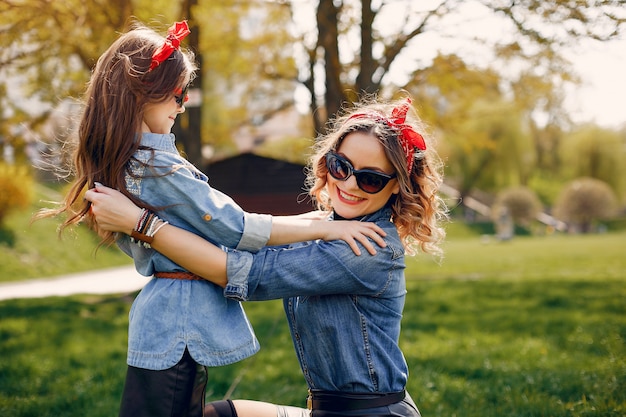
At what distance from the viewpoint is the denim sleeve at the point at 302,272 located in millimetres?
1973

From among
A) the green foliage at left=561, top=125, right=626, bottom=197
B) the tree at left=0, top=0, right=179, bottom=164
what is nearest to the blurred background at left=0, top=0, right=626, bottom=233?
the tree at left=0, top=0, right=179, bottom=164

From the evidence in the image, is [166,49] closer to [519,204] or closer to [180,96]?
[180,96]

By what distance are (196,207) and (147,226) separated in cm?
15

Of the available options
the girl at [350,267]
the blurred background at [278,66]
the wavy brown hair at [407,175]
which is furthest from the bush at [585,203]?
the girl at [350,267]

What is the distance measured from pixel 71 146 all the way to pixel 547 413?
2808 mm

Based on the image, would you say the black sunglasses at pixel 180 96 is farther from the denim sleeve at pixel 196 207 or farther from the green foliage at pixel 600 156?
the green foliage at pixel 600 156

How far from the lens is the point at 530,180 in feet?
184

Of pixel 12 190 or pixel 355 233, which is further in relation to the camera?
pixel 12 190

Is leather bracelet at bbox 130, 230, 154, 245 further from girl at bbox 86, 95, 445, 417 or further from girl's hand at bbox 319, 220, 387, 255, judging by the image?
girl's hand at bbox 319, 220, 387, 255

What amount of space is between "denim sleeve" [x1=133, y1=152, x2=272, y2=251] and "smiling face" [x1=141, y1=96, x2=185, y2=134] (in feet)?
0.35

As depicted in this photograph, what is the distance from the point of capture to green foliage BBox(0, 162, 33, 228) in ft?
54.6

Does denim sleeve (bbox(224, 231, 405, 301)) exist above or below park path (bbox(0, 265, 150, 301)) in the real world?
above

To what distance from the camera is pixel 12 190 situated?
55.1ft

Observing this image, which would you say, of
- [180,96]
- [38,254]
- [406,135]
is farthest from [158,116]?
[38,254]
